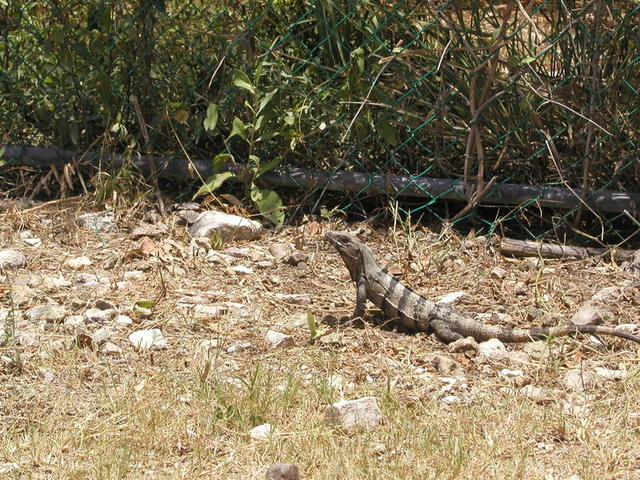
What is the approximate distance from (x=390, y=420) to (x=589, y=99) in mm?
2772

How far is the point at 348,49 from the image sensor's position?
619 centimetres

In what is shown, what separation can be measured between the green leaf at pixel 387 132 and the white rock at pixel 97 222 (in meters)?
1.67

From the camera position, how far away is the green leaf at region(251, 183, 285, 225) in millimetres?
6258

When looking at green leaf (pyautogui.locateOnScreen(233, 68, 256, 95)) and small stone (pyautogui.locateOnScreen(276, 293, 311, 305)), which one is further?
green leaf (pyautogui.locateOnScreen(233, 68, 256, 95))

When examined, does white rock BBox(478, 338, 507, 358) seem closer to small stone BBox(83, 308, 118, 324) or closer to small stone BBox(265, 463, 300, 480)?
small stone BBox(265, 463, 300, 480)

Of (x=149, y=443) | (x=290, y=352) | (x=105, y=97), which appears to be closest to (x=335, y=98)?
(x=105, y=97)

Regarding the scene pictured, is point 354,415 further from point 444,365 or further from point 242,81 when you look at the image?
point 242,81

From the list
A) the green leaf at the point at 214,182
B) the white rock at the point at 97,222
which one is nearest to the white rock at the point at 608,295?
the green leaf at the point at 214,182

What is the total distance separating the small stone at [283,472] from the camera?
353 cm

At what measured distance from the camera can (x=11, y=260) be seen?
18.4ft

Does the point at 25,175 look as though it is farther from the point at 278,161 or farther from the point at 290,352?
the point at 290,352

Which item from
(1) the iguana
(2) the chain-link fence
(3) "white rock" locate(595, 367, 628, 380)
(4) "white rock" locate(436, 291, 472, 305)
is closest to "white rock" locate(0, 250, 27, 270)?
(2) the chain-link fence

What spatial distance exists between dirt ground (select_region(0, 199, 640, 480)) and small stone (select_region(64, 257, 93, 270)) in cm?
2

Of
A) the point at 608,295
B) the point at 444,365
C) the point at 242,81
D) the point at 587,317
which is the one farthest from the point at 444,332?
the point at 242,81
